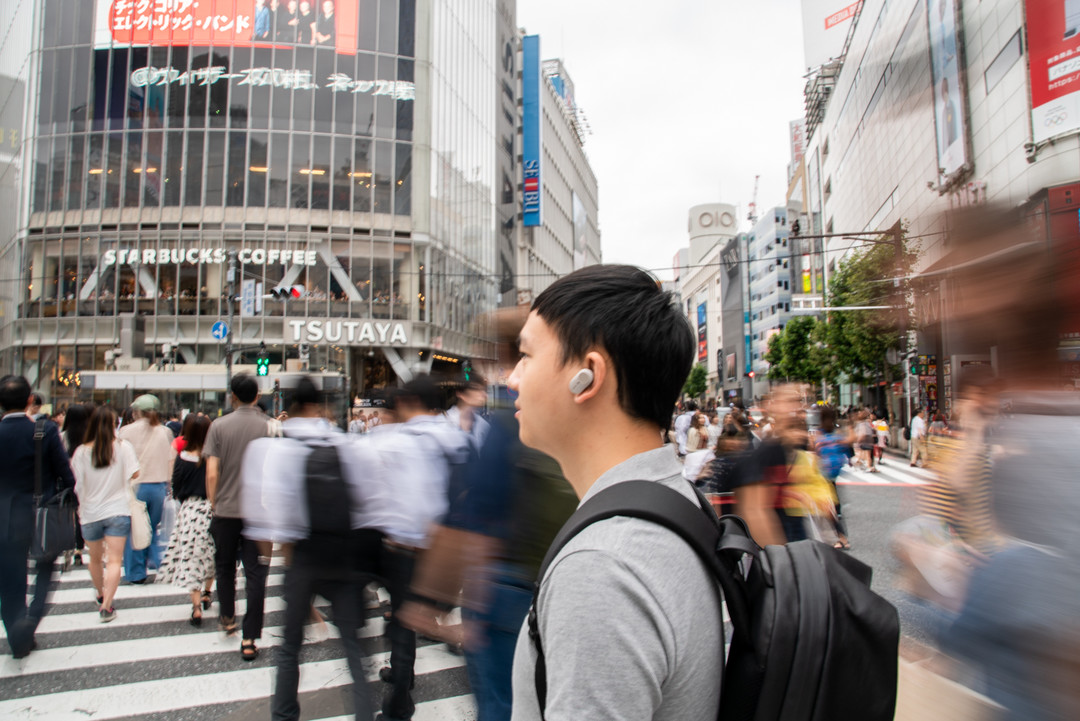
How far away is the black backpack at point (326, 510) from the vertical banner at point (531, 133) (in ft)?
169

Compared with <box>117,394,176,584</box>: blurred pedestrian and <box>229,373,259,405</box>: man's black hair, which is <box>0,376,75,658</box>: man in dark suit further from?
<box>117,394,176,584</box>: blurred pedestrian

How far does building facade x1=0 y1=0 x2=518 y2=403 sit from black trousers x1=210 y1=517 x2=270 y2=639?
25.9 m

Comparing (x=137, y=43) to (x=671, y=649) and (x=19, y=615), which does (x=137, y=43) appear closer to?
(x=19, y=615)

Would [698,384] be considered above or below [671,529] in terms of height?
above

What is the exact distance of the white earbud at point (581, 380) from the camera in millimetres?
1147

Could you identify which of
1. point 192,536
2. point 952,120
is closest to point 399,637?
point 192,536

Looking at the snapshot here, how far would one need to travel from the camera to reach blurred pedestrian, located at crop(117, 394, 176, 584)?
6.98 m

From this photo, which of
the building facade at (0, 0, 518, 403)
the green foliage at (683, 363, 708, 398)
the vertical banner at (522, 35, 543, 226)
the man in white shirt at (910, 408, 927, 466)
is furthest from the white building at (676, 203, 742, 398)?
the man in white shirt at (910, 408, 927, 466)

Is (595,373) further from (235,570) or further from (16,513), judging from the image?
(16,513)

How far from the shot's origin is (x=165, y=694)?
14.5 feet

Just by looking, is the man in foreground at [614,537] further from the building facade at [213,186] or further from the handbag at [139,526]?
→ the building facade at [213,186]

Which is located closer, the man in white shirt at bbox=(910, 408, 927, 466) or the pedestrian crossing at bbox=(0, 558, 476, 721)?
the pedestrian crossing at bbox=(0, 558, 476, 721)

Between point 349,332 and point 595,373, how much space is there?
31.2m

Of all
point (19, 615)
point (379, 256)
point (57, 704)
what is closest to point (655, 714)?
point (57, 704)
